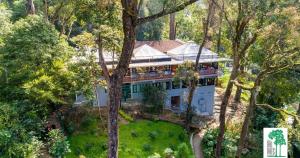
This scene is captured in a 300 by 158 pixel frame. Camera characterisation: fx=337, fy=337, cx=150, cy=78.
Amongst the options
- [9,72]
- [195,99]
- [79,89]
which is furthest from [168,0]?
[195,99]

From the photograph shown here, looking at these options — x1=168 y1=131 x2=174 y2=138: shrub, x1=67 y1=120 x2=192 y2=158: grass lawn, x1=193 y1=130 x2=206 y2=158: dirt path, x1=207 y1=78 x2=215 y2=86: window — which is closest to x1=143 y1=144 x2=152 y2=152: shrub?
x1=67 y1=120 x2=192 y2=158: grass lawn

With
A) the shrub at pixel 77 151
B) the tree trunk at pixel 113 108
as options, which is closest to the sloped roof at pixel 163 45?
the shrub at pixel 77 151

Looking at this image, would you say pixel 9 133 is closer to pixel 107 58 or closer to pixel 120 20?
pixel 120 20

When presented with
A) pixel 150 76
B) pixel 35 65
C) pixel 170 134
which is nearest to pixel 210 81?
pixel 150 76

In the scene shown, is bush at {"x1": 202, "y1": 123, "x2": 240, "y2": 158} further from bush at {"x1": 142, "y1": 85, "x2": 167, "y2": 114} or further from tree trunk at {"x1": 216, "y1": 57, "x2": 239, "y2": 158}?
tree trunk at {"x1": 216, "y1": 57, "x2": 239, "y2": 158}

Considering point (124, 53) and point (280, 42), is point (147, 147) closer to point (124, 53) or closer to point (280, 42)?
point (280, 42)

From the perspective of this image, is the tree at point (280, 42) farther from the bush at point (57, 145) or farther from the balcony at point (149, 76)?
the balcony at point (149, 76)
